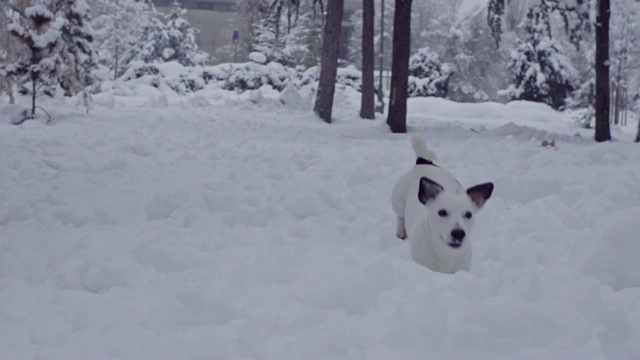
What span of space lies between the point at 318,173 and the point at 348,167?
2.24 ft

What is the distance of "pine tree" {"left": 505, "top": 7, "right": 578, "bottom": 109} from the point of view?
39.5 meters

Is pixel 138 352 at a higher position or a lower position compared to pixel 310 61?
lower

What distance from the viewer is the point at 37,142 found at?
11453mm

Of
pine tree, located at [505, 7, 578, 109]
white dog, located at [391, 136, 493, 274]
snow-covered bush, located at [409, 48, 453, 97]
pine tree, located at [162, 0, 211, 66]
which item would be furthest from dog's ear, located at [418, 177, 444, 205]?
pine tree, located at [162, 0, 211, 66]

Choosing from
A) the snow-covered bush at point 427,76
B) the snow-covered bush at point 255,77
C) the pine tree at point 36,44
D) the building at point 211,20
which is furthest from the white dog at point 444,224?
the building at point 211,20

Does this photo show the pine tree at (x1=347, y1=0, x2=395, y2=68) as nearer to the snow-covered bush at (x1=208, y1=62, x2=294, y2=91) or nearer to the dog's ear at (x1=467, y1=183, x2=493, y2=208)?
the snow-covered bush at (x1=208, y1=62, x2=294, y2=91)

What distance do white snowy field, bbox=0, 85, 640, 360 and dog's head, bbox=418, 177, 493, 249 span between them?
1.41ft

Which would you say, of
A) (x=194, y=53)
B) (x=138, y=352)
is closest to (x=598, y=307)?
(x=138, y=352)

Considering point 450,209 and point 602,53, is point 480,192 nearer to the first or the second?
point 450,209

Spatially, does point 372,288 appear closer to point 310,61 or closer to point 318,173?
point 318,173

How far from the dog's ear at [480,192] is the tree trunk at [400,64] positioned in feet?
36.9

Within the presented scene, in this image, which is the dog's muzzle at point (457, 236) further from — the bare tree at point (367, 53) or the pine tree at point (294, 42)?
the pine tree at point (294, 42)

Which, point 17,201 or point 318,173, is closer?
point 17,201

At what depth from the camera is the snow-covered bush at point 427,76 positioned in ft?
136
